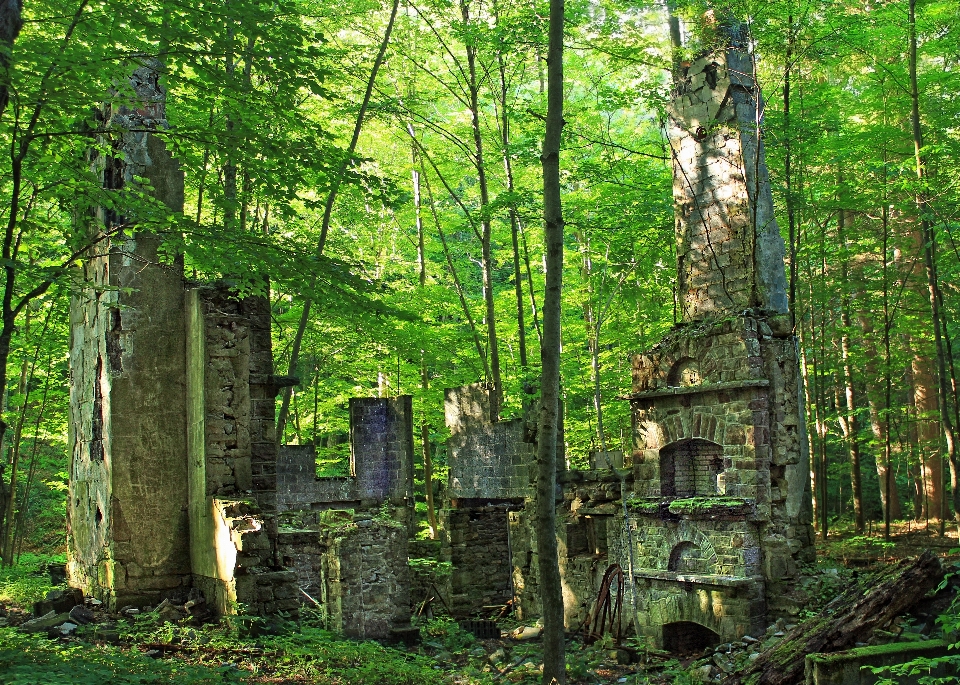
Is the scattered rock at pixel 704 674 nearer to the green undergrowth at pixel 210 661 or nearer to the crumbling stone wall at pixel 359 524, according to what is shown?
the green undergrowth at pixel 210 661

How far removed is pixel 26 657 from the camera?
5.98m

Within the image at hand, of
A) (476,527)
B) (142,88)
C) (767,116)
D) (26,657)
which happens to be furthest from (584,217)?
(26,657)

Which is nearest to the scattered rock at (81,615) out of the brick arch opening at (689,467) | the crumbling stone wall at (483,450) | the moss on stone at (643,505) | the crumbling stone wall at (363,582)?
the crumbling stone wall at (363,582)

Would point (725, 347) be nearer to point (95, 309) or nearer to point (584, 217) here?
point (584, 217)

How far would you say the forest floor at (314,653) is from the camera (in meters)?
6.35

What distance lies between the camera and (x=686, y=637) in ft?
44.1

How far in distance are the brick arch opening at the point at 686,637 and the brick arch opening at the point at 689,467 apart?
2.15 meters

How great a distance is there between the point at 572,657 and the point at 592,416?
10.7m

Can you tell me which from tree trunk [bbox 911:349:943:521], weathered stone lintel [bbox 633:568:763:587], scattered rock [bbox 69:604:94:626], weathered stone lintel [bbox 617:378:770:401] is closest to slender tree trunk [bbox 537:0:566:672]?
scattered rock [bbox 69:604:94:626]

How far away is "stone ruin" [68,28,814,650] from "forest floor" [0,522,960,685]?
63 cm

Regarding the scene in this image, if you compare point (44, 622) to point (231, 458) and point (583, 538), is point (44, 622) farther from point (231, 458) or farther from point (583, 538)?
point (583, 538)

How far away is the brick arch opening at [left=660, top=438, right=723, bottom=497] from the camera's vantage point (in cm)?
1416

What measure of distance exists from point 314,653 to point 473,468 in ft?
27.9

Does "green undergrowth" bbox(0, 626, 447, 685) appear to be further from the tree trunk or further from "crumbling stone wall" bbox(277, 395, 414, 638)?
the tree trunk
